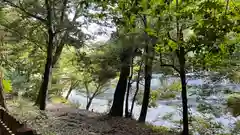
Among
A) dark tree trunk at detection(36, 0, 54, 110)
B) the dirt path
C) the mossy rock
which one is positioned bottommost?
the dirt path

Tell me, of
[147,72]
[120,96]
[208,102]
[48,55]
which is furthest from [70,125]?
[208,102]

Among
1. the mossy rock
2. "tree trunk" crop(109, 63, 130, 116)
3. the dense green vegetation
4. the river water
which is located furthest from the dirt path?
the river water

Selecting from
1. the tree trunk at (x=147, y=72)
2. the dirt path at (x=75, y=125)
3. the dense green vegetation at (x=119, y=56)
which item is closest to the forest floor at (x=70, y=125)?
the dirt path at (x=75, y=125)

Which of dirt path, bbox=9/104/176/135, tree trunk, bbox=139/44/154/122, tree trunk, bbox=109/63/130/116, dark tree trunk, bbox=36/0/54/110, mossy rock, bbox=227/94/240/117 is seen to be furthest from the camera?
tree trunk, bbox=109/63/130/116

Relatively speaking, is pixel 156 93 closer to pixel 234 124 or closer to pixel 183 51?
pixel 234 124

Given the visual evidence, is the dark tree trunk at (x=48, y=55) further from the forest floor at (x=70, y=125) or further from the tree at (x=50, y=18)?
the forest floor at (x=70, y=125)

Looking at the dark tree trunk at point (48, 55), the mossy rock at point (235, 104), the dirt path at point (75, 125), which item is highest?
the dark tree trunk at point (48, 55)

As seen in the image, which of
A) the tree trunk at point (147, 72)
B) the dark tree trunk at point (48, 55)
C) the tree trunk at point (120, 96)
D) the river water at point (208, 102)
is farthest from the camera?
the tree trunk at point (120, 96)

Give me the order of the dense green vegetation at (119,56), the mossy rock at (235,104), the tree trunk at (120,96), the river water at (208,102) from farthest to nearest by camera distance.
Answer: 1. the tree trunk at (120,96)
2. the river water at (208,102)
3. the dense green vegetation at (119,56)
4. the mossy rock at (235,104)

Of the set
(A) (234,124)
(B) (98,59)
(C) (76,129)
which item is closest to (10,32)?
(B) (98,59)

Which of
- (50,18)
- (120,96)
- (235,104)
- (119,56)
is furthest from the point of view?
(119,56)

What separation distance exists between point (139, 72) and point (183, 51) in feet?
14.5

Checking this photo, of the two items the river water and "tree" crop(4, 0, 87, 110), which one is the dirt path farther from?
the river water

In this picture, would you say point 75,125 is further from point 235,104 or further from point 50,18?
point 235,104
